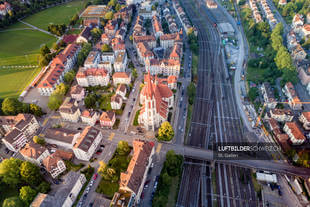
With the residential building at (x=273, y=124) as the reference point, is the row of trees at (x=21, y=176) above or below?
above

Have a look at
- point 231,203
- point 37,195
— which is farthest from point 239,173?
point 37,195

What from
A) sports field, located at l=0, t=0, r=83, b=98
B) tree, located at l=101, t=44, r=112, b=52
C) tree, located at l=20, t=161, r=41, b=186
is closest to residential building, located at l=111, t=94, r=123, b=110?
tree, located at l=20, t=161, r=41, b=186

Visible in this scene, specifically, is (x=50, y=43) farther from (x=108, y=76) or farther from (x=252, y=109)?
(x=252, y=109)

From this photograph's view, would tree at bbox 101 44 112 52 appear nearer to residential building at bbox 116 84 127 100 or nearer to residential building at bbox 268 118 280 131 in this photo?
residential building at bbox 116 84 127 100

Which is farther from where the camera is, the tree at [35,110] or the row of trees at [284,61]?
the row of trees at [284,61]

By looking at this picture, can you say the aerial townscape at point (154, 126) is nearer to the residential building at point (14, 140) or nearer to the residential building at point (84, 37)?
the residential building at point (14, 140)

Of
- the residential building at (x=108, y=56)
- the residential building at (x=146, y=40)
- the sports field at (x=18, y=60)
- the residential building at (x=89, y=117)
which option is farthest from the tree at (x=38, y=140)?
the residential building at (x=146, y=40)

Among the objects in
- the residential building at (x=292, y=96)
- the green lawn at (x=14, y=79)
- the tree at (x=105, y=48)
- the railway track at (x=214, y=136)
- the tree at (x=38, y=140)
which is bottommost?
the railway track at (x=214, y=136)
